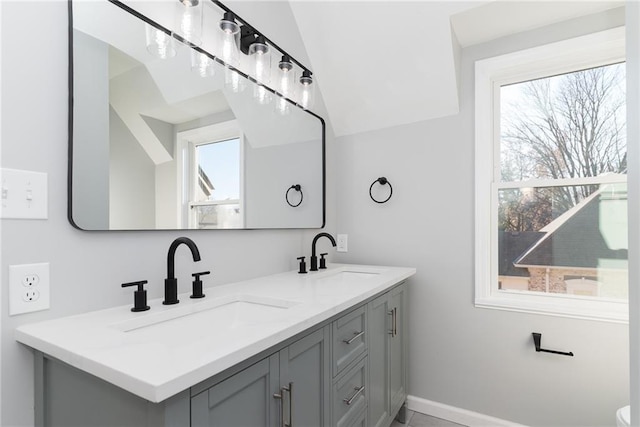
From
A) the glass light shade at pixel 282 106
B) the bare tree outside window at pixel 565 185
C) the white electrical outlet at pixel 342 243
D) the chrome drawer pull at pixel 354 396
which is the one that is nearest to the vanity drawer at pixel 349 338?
the chrome drawer pull at pixel 354 396

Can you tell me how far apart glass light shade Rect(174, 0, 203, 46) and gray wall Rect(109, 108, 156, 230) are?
0.44 m

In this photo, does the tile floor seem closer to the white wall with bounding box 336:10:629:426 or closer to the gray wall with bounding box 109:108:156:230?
the white wall with bounding box 336:10:629:426

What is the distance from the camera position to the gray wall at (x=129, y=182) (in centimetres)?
110

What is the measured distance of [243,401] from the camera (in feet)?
2.69

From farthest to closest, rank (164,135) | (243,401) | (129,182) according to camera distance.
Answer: (164,135), (129,182), (243,401)

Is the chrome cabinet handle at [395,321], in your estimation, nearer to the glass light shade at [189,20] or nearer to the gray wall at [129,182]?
the gray wall at [129,182]

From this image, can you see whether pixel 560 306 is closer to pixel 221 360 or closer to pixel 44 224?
pixel 221 360

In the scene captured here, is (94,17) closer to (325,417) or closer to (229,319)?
(229,319)

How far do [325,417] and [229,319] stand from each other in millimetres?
474

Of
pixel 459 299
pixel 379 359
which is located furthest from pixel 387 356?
pixel 459 299

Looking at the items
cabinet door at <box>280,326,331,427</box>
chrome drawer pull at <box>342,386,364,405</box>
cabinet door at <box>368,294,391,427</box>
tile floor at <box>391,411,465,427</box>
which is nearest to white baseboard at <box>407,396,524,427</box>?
tile floor at <box>391,411,465,427</box>

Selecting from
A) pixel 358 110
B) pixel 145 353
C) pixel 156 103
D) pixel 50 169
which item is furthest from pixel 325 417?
pixel 358 110

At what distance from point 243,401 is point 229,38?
142 centimetres

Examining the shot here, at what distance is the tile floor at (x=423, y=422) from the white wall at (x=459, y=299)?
0.36 ft
